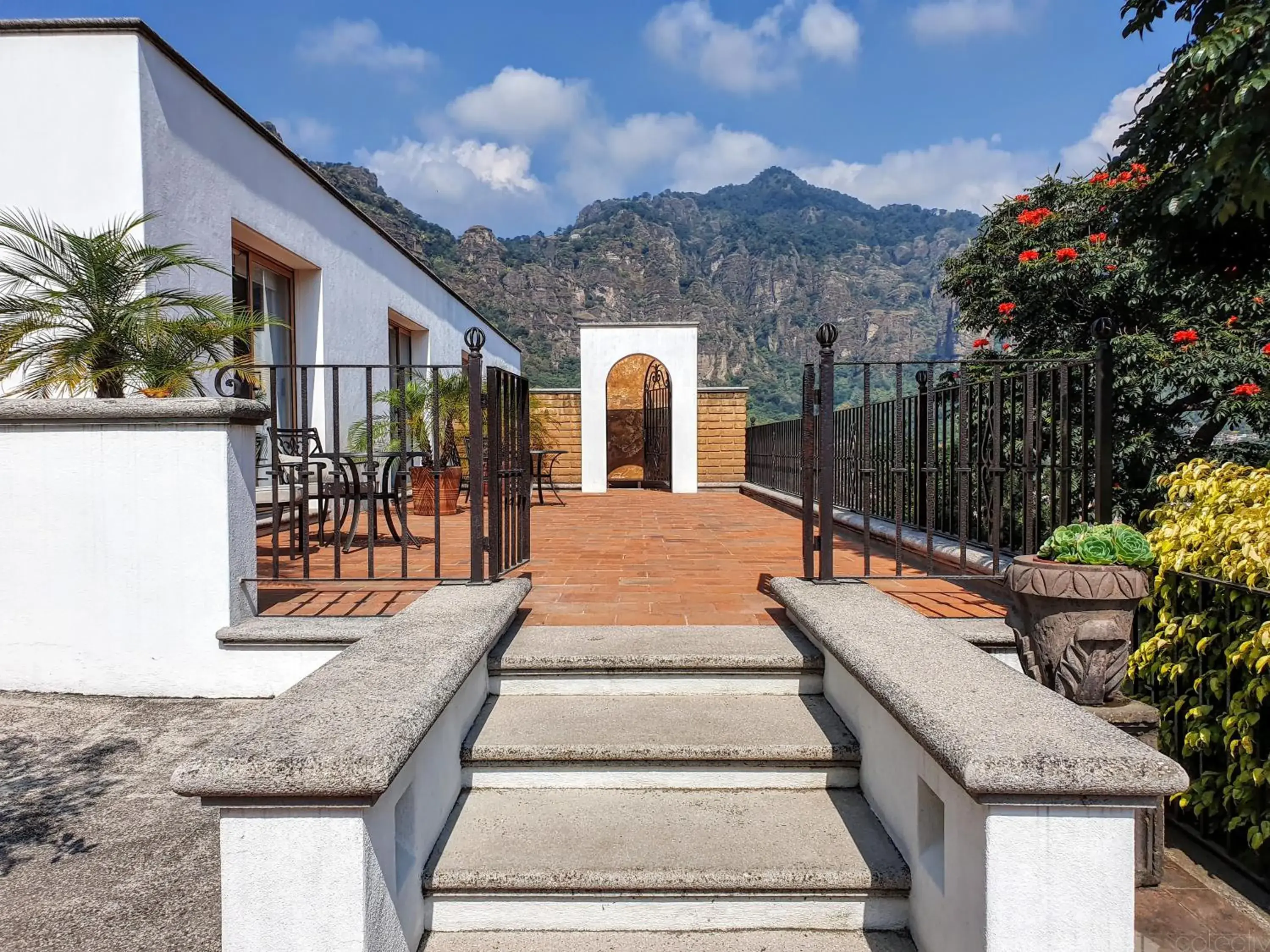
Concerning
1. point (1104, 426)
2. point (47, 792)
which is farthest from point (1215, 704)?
point (47, 792)

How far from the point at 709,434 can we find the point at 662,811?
37.7 ft

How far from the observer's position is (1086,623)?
8.16 ft

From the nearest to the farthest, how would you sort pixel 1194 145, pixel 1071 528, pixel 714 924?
1. pixel 714 924
2. pixel 1071 528
3. pixel 1194 145

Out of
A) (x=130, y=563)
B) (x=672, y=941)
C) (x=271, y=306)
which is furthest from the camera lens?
(x=271, y=306)

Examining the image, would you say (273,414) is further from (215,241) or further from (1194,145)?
(1194,145)

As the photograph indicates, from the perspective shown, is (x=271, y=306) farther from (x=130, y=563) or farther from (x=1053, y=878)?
(x=1053, y=878)

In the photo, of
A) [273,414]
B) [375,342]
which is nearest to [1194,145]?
[273,414]

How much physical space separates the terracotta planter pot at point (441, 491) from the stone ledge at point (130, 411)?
4.90 m

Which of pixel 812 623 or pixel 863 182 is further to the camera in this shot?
pixel 863 182

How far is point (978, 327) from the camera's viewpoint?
7480mm

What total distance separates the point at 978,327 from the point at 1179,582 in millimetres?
5238

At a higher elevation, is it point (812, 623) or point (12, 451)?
point (12, 451)

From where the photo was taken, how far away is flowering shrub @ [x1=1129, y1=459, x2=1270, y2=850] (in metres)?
2.32

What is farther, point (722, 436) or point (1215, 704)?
point (722, 436)
